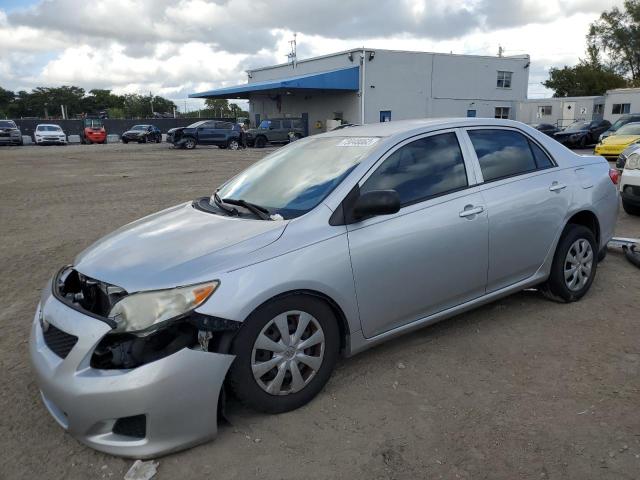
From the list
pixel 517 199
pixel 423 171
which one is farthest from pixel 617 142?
pixel 423 171

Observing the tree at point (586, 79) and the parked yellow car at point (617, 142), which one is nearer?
the parked yellow car at point (617, 142)

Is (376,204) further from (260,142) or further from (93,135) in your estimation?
(93,135)

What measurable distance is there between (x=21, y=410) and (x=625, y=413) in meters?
3.49

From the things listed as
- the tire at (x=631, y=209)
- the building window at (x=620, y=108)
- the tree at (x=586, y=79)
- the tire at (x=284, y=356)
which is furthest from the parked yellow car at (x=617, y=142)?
the tree at (x=586, y=79)

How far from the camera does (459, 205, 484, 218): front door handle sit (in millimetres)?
3623

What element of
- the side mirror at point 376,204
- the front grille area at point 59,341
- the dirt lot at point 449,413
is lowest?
the dirt lot at point 449,413

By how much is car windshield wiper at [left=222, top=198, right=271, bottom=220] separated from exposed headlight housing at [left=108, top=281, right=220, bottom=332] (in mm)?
759

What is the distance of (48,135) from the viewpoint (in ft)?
116

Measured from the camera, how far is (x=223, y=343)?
105 inches

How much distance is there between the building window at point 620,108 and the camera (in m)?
34.1

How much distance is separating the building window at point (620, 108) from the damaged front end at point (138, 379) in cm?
3851

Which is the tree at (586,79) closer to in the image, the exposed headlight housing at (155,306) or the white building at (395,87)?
the white building at (395,87)

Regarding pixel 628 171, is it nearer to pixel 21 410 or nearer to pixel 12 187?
pixel 21 410

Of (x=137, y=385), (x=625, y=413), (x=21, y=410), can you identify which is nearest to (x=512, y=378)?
(x=625, y=413)
